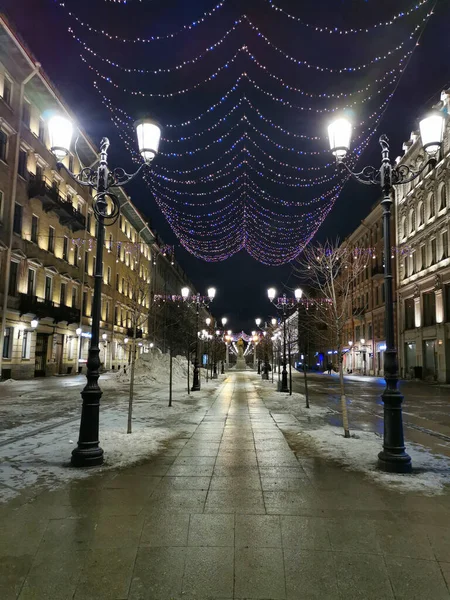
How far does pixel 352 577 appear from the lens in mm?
3682

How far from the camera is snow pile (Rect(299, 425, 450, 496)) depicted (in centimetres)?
616

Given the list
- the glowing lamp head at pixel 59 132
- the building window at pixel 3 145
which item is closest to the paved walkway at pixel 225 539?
the glowing lamp head at pixel 59 132

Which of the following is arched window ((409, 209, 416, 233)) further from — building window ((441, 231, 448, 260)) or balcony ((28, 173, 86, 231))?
balcony ((28, 173, 86, 231))

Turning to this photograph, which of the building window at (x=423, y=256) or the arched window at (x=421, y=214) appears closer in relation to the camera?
the building window at (x=423, y=256)

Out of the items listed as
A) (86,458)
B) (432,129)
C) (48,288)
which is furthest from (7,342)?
(432,129)

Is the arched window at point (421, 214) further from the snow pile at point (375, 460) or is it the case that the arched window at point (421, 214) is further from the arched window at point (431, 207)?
the snow pile at point (375, 460)

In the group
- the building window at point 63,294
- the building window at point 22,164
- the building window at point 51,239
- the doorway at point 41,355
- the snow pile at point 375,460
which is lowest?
the snow pile at point 375,460

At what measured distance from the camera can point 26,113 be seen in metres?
30.3

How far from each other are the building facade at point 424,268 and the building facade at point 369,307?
3.62m

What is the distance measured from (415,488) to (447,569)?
2.27m

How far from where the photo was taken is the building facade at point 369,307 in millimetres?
52094

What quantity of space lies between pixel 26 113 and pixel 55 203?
6168mm

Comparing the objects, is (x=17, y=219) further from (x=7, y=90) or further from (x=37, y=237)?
(x=7, y=90)

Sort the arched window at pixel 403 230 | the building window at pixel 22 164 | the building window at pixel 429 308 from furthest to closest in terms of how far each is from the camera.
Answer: the arched window at pixel 403 230 → the building window at pixel 429 308 → the building window at pixel 22 164
